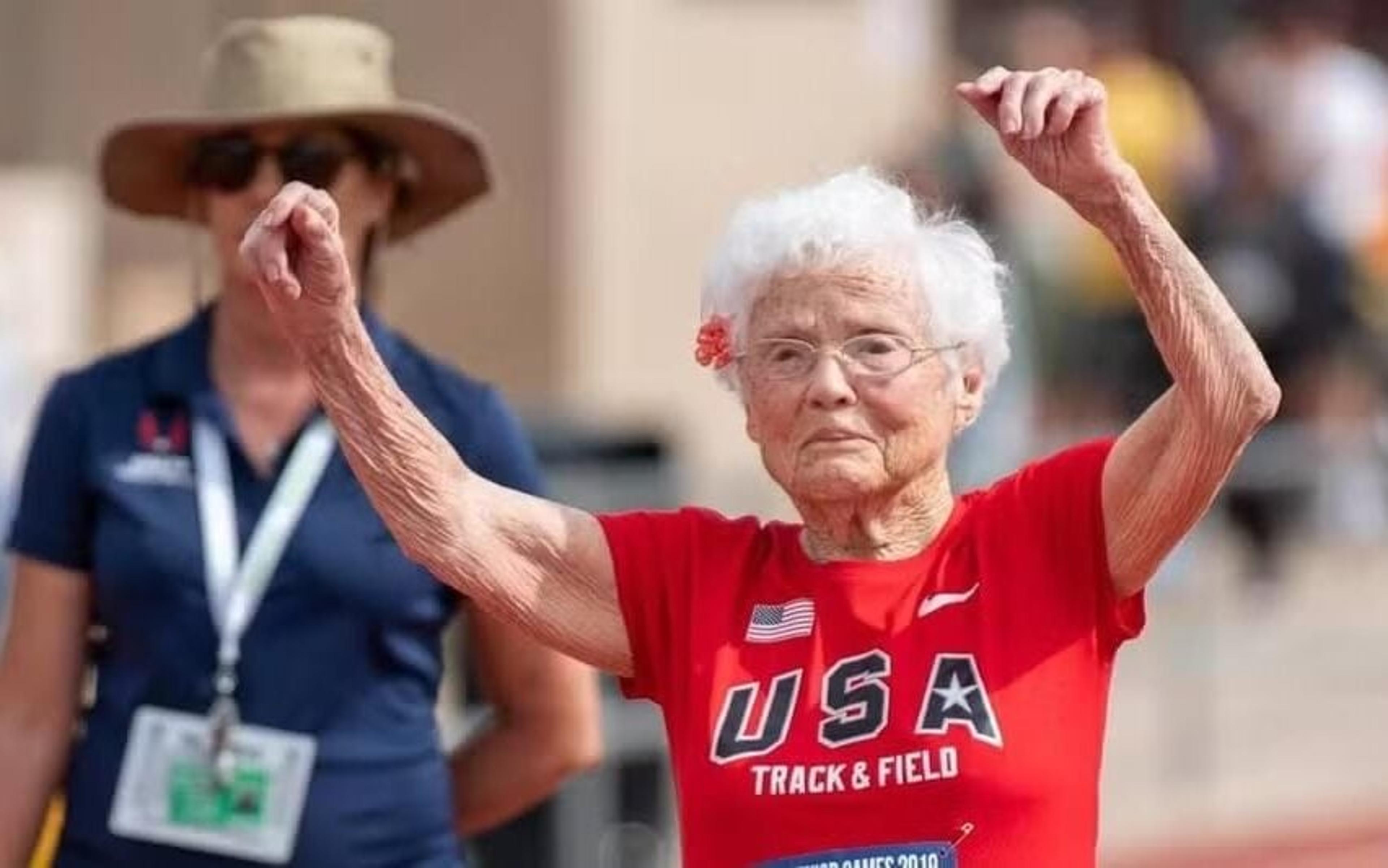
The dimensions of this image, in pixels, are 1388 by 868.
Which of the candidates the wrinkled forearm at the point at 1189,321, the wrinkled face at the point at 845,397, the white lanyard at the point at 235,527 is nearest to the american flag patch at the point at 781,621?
the wrinkled face at the point at 845,397

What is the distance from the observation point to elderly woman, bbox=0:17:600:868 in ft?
16.8

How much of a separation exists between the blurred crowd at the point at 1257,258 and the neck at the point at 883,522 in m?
8.68

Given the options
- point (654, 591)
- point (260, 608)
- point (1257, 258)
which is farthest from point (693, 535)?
point (1257, 258)

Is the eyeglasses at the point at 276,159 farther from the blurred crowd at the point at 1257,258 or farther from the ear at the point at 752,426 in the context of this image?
the blurred crowd at the point at 1257,258

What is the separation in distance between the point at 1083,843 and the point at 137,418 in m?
1.58

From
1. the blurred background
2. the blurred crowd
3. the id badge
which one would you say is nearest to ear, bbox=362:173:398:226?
the id badge

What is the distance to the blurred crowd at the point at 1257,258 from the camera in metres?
13.6

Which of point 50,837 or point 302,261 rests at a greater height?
point 302,261

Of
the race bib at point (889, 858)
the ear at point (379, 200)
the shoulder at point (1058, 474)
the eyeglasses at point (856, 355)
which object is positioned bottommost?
the race bib at point (889, 858)

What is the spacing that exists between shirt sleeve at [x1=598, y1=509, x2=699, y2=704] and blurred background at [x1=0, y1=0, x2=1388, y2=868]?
808 cm

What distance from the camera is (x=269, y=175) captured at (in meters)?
5.20

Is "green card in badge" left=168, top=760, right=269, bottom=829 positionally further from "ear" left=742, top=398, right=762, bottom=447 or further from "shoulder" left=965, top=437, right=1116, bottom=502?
"shoulder" left=965, top=437, right=1116, bottom=502

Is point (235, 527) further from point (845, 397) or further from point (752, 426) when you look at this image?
point (845, 397)

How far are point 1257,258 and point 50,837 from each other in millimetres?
9413
